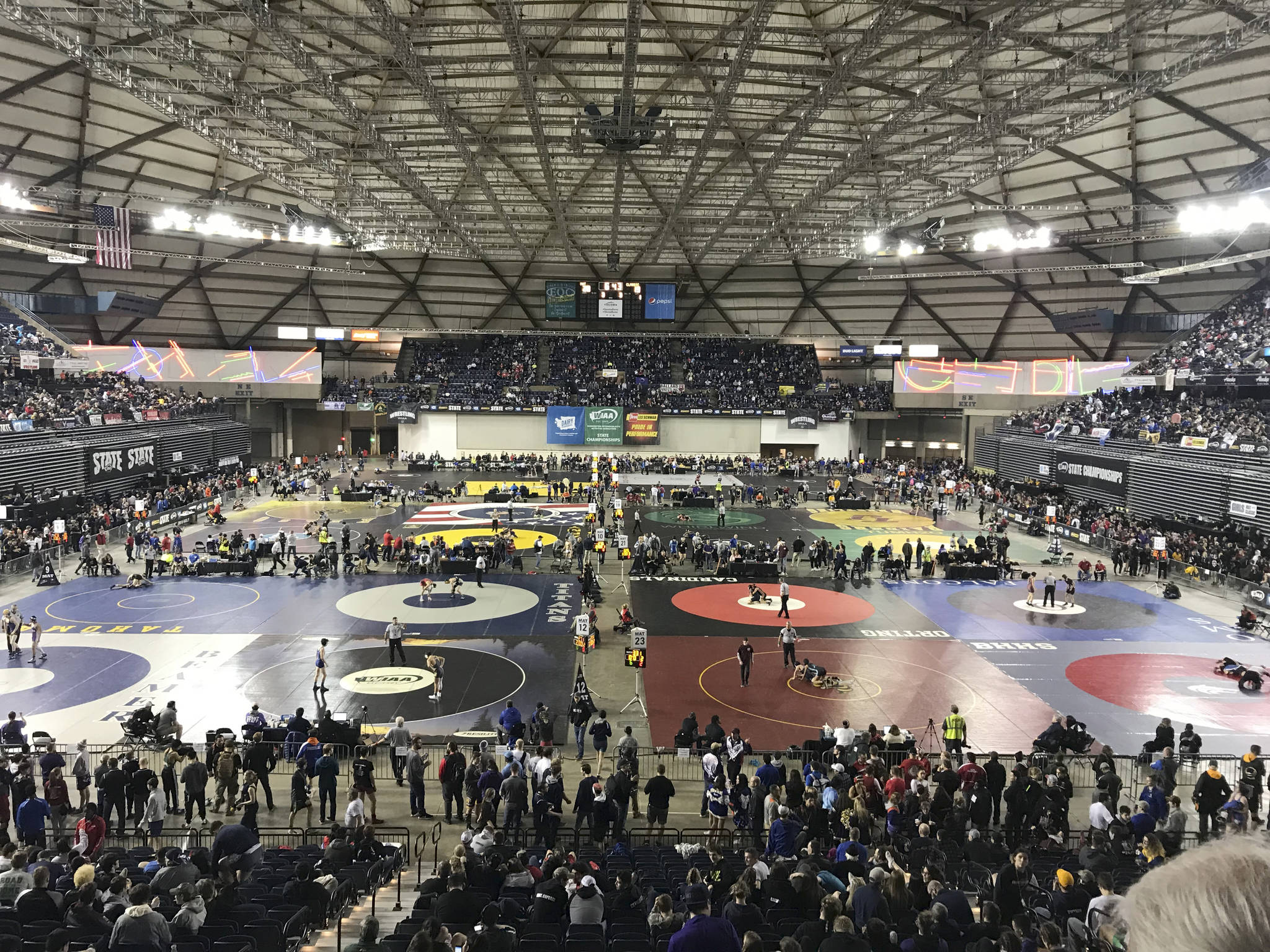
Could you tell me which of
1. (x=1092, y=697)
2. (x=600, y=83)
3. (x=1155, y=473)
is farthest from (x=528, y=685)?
(x=1155, y=473)

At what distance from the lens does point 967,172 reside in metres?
44.4

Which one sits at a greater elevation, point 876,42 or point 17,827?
point 876,42

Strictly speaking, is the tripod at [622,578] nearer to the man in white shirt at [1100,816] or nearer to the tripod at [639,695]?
the tripod at [639,695]

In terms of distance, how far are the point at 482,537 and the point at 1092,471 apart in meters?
32.7

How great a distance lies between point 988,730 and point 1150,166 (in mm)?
39802

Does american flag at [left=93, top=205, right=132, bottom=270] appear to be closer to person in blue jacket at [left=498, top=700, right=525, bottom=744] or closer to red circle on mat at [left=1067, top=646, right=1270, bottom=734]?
person in blue jacket at [left=498, top=700, right=525, bottom=744]

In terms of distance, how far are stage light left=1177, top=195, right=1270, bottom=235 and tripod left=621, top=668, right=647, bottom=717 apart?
35505mm

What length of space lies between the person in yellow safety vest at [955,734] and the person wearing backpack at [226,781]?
12.8 meters

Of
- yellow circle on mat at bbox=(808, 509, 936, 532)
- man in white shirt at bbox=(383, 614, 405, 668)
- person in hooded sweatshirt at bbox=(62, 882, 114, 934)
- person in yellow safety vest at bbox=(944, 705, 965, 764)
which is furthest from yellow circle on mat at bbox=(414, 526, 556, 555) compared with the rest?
person in hooded sweatshirt at bbox=(62, 882, 114, 934)

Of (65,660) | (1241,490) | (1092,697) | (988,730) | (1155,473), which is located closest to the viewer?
(988,730)

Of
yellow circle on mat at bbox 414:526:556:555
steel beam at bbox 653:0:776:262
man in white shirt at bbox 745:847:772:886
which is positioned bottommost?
yellow circle on mat at bbox 414:526:556:555

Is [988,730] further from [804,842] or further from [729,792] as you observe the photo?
[804,842]

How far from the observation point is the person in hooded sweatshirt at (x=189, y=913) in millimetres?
8008

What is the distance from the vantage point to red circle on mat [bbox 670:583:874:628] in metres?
26.5
